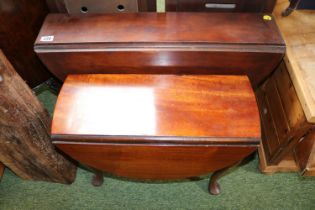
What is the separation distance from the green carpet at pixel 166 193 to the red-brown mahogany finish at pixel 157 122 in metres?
0.36

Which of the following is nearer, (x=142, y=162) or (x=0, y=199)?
(x=142, y=162)

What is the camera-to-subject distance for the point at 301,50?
3.64 feet

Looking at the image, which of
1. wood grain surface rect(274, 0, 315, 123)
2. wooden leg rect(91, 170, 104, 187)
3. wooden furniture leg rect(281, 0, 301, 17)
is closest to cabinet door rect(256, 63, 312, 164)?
wood grain surface rect(274, 0, 315, 123)

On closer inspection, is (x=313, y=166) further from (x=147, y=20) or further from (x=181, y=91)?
(x=147, y=20)

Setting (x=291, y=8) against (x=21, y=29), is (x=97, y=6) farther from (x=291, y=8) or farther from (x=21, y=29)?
(x=291, y=8)

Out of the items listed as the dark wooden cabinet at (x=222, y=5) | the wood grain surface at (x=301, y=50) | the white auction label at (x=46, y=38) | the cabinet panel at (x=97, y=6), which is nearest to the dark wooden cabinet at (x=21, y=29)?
the cabinet panel at (x=97, y=6)

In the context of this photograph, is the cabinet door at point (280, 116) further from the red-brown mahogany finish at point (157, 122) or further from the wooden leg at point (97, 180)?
the wooden leg at point (97, 180)

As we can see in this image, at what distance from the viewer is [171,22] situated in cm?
111

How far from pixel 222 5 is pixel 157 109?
523mm

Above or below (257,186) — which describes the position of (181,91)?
above

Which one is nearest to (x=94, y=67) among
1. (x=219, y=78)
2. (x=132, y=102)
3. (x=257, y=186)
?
(x=132, y=102)

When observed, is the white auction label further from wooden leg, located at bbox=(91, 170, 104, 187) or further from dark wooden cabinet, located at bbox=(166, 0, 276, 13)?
wooden leg, located at bbox=(91, 170, 104, 187)

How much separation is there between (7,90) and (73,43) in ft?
0.91

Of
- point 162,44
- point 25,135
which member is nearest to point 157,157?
point 162,44
